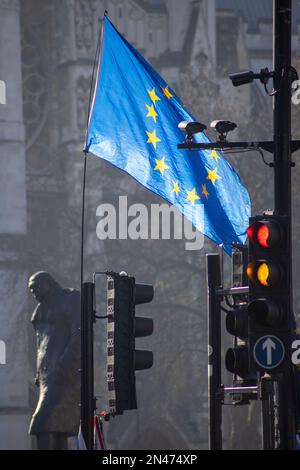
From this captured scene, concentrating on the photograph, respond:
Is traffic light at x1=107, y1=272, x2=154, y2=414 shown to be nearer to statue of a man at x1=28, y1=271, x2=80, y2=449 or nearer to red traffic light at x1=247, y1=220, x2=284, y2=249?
red traffic light at x1=247, y1=220, x2=284, y2=249

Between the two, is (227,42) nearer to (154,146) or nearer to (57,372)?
(57,372)

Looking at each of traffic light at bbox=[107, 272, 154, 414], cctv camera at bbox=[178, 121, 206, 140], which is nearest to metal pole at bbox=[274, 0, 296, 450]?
cctv camera at bbox=[178, 121, 206, 140]

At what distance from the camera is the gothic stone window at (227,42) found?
63562 millimetres

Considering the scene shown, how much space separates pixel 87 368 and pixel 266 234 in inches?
104

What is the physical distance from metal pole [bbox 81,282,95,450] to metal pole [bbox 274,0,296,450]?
6.61 feet

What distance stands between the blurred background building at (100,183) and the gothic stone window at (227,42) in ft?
0.15

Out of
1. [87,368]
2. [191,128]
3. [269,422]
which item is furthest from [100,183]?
[87,368]

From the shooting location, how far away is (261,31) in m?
71.4

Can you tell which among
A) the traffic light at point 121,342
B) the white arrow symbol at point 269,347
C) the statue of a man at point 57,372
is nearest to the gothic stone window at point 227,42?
the statue of a man at point 57,372

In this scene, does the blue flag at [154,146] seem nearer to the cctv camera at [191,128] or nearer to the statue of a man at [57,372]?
the cctv camera at [191,128]

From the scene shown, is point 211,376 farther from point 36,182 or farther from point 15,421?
point 36,182

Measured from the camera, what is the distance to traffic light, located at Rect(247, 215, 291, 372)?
55.6 ft

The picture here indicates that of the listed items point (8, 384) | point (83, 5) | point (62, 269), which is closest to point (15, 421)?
point (8, 384)

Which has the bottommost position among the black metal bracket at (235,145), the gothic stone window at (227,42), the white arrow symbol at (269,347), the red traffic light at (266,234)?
the white arrow symbol at (269,347)
